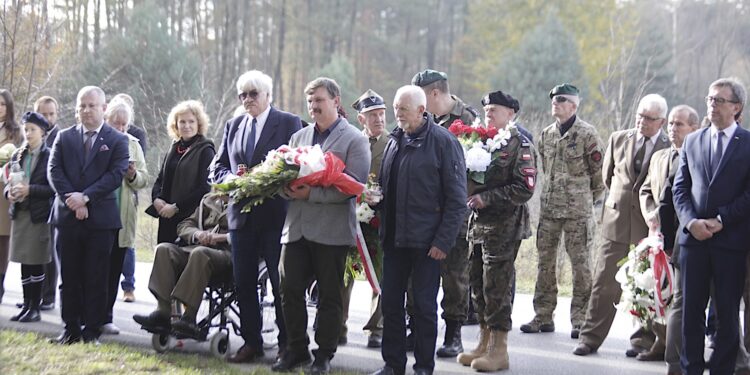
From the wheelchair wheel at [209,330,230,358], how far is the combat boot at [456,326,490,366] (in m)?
1.93

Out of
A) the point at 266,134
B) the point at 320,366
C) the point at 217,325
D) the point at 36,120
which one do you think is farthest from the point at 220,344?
the point at 36,120

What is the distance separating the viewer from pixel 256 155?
7.35 metres

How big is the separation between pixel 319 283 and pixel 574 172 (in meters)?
3.17

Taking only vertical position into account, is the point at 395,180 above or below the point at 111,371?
above

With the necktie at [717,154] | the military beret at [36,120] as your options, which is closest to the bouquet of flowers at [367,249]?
the necktie at [717,154]

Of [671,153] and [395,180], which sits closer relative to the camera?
[395,180]

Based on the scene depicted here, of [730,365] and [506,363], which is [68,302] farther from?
[730,365]

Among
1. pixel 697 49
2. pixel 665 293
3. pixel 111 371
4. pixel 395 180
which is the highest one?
pixel 697 49

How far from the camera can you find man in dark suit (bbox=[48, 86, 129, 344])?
25.2 feet

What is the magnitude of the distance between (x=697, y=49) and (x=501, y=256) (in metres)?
40.0

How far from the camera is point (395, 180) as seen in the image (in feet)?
21.6

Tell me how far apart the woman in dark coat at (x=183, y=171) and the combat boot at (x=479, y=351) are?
2.74m

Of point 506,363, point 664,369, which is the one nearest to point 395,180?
point 506,363

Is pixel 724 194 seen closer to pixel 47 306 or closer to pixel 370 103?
pixel 370 103
